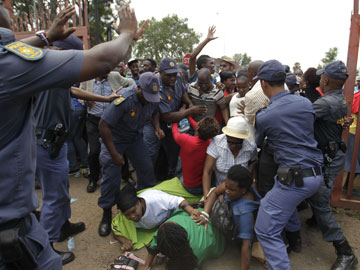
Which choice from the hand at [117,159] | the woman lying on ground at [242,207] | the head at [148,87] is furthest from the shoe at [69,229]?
the head at [148,87]

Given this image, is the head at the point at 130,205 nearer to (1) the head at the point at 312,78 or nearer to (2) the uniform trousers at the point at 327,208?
(2) the uniform trousers at the point at 327,208

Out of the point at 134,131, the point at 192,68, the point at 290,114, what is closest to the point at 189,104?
the point at 134,131

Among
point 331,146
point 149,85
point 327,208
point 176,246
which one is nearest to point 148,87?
point 149,85

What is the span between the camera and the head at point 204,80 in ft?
11.9

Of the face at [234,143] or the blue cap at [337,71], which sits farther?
the face at [234,143]

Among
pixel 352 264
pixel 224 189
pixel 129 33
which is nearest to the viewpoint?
pixel 129 33

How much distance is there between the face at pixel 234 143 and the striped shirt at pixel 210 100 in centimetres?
98

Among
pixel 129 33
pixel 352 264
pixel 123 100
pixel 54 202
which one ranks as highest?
pixel 129 33

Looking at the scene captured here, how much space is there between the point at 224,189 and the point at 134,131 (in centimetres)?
129

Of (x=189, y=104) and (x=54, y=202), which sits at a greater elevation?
(x=189, y=104)

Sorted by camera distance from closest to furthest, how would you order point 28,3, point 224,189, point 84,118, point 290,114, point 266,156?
point 290,114
point 224,189
point 266,156
point 84,118
point 28,3

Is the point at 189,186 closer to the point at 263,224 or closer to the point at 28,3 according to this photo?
the point at 263,224

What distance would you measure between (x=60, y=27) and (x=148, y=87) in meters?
1.23

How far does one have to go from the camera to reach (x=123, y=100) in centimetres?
283
